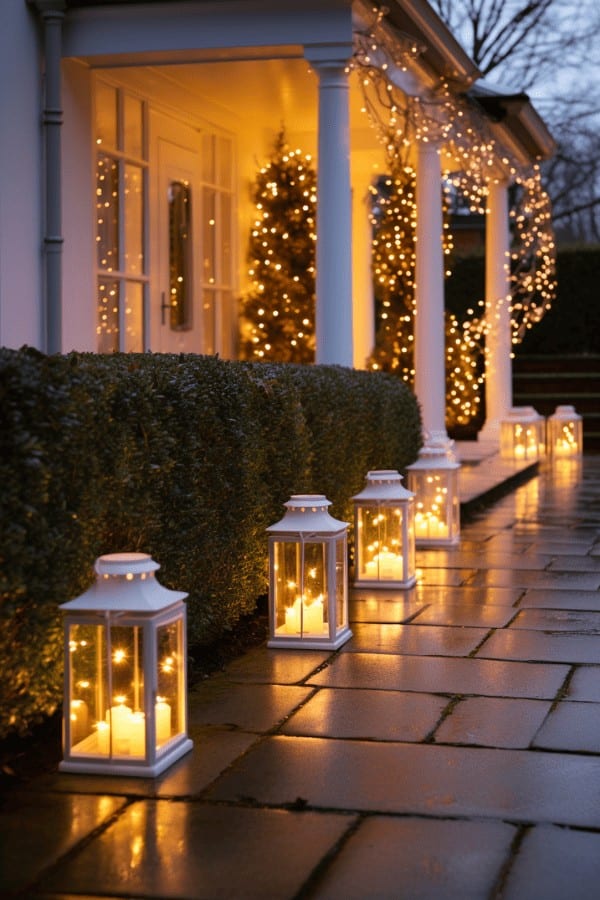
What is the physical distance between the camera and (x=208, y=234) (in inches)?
520

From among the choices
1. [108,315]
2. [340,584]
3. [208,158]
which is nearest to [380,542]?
[340,584]

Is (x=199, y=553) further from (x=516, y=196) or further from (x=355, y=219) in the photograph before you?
(x=516, y=196)

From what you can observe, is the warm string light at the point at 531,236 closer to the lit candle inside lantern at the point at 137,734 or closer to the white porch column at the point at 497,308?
the white porch column at the point at 497,308

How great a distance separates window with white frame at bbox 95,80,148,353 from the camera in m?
10.8

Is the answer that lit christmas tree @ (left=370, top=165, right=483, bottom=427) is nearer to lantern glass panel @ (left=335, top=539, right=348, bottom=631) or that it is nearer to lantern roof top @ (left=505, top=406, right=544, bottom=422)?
lantern roof top @ (left=505, top=406, right=544, bottom=422)

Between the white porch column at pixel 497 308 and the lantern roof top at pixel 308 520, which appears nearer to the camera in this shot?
the lantern roof top at pixel 308 520

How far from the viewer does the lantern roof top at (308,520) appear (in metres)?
5.84

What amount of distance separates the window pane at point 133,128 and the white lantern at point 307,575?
6.16 meters

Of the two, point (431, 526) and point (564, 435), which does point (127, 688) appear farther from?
point (564, 435)

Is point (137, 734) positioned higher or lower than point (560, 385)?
lower

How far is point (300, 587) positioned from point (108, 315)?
5.58 m

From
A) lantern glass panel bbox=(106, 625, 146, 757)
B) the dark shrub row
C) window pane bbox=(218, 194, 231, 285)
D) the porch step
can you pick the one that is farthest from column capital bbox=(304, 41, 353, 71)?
the dark shrub row

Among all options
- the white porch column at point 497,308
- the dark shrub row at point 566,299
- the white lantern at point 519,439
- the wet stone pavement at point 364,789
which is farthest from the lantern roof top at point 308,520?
the dark shrub row at point 566,299

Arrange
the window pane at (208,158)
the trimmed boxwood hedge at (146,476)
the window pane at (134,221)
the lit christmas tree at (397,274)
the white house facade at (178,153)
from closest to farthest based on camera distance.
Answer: the trimmed boxwood hedge at (146,476) < the white house facade at (178,153) < the window pane at (134,221) < the window pane at (208,158) < the lit christmas tree at (397,274)
